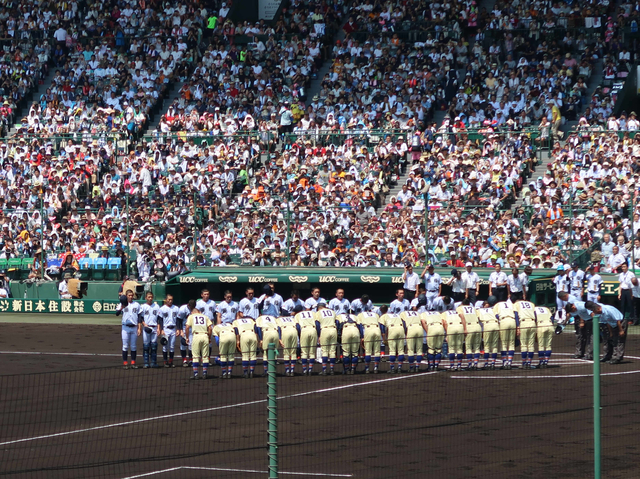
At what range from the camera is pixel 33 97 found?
40.5 metres

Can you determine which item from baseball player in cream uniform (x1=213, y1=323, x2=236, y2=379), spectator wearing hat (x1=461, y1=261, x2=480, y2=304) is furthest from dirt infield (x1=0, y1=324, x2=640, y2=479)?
spectator wearing hat (x1=461, y1=261, x2=480, y2=304)

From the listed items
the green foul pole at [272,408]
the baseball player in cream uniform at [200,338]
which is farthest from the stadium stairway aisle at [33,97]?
the green foul pole at [272,408]

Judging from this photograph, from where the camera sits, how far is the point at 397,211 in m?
27.7

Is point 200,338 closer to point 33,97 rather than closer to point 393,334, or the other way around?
point 393,334

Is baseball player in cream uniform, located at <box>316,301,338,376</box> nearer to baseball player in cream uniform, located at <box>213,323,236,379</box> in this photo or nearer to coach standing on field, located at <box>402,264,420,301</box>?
baseball player in cream uniform, located at <box>213,323,236,379</box>

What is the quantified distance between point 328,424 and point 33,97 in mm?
29172

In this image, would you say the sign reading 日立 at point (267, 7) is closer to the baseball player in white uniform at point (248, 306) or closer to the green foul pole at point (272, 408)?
the baseball player in white uniform at point (248, 306)

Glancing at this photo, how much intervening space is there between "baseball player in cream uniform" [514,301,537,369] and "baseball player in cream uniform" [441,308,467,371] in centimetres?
98

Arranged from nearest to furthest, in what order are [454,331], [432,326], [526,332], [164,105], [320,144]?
1. [526,332]
2. [454,331]
3. [432,326]
4. [320,144]
5. [164,105]

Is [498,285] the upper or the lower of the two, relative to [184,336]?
upper

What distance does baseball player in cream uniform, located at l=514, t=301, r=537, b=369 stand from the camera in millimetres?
18219

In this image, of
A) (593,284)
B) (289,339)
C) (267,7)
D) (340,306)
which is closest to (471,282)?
(593,284)

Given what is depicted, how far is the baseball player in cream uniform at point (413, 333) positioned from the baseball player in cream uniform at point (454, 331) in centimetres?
46

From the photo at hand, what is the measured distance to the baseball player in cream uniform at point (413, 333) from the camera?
18.6 metres
